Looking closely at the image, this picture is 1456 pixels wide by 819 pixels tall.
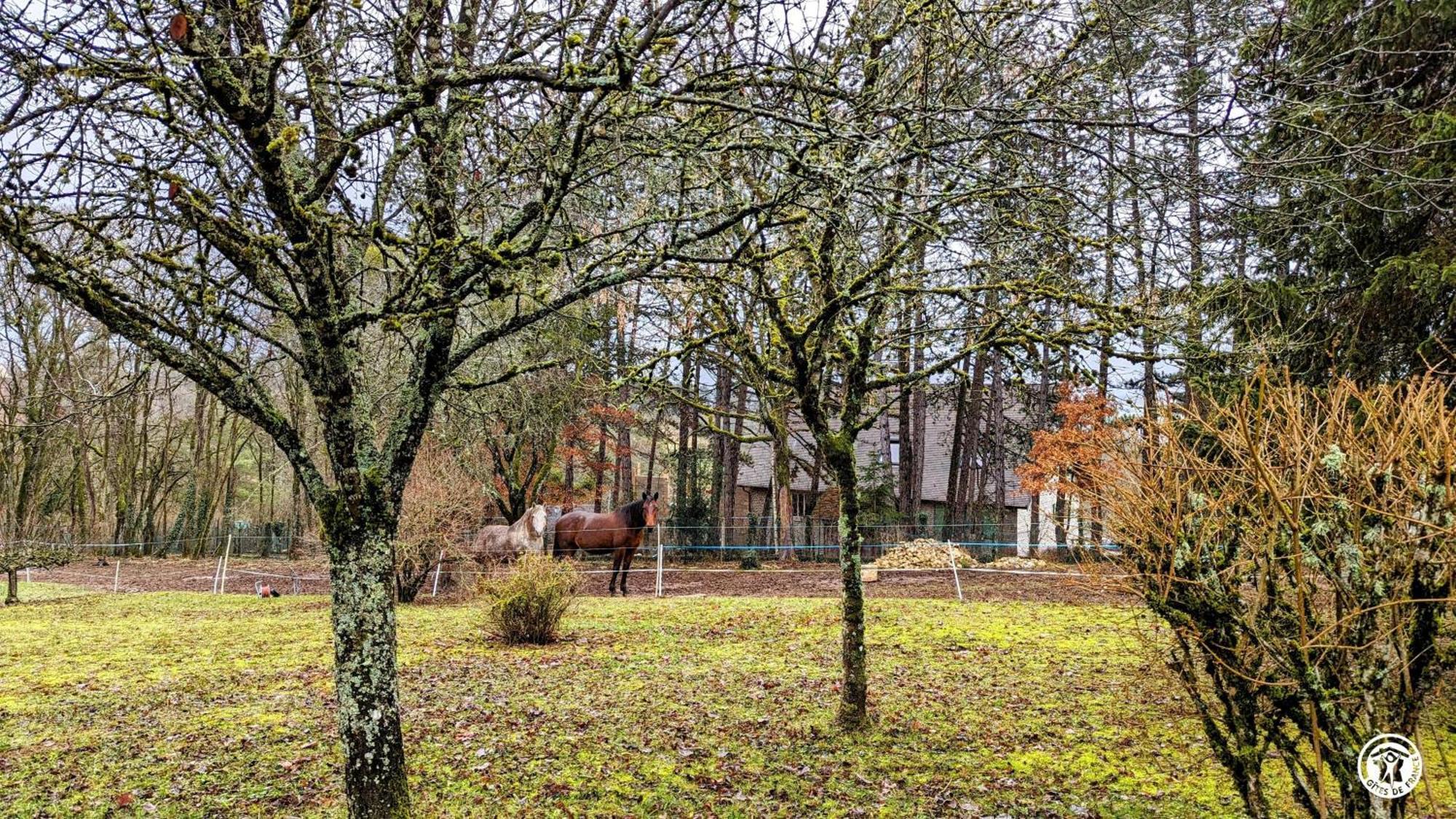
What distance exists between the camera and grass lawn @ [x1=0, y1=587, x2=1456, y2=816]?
15.4 feet

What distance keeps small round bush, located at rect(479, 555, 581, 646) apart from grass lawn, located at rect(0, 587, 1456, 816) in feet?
1.04

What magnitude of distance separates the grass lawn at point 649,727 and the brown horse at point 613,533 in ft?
15.1

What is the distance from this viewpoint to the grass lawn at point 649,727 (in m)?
4.69

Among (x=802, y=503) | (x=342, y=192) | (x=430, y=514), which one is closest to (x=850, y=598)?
(x=342, y=192)

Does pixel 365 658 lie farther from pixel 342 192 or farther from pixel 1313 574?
pixel 1313 574

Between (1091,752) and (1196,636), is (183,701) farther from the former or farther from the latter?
(1196,636)

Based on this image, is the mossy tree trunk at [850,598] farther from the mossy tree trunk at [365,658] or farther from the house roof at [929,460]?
the house roof at [929,460]

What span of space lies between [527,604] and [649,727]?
3.78 m

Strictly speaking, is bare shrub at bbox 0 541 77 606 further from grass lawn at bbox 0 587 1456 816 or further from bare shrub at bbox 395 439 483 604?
bare shrub at bbox 395 439 483 604

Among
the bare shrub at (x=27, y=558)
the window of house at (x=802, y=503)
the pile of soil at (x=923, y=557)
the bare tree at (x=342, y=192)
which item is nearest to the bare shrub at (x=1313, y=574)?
the bare tree at (x=342, y=192)

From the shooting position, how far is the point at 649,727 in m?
6.08

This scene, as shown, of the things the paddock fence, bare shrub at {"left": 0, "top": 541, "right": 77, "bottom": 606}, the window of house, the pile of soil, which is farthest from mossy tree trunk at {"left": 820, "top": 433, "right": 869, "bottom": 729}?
the window of house

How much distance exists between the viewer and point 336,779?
5.04 metres

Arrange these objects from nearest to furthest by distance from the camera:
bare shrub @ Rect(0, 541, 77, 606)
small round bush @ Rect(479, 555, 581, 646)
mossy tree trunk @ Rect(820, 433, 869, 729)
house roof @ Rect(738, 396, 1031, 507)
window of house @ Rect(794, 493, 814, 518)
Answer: mossy tree trunk @ Rect(820, 433, 869, 729) → small round bush @ Rect(479, 555, 581, 646) → bare shrub @ Rect(0, 541, 77, 606) → house roof @ Rect(738, 396, 1031, 507) → window of house @ Rect(794, 493, 814, 518)
